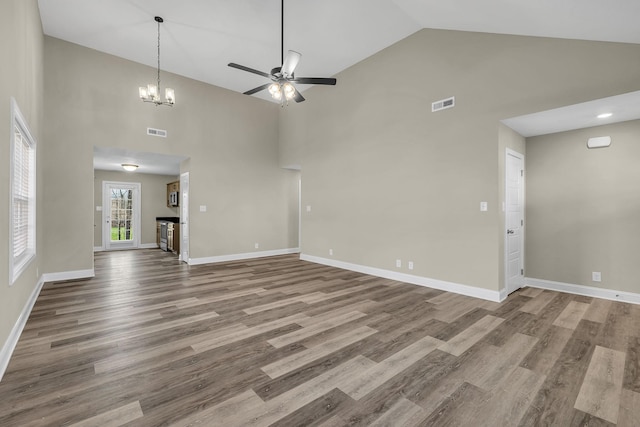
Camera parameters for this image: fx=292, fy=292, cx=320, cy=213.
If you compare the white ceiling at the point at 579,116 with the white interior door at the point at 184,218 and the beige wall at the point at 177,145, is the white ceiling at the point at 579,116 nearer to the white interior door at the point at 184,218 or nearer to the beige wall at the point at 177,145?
the beige wall at the point at 177,145

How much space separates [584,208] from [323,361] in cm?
448

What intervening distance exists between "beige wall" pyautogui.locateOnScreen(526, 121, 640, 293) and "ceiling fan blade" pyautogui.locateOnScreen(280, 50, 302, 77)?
13.1 ft

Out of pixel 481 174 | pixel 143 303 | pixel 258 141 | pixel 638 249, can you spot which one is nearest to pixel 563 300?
pixel 638 249

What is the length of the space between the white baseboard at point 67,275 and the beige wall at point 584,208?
25.5 feet

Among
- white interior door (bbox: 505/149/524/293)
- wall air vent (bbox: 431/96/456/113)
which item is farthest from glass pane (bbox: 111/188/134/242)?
white interior door (bbox: 505/149/524/293)

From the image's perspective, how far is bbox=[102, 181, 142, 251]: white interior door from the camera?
930 cm

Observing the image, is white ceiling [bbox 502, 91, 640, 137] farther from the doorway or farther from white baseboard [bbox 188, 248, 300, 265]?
the doorway

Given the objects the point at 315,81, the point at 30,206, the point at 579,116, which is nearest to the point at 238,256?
the point at 30,206

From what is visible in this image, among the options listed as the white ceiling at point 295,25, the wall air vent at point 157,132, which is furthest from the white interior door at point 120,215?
the white ceiling at point 295,25

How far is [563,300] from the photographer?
4043mm

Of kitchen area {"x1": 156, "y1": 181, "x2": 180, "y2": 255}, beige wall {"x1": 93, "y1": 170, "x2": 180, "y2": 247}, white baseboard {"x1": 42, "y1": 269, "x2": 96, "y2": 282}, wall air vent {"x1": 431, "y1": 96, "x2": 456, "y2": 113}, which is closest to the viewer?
wall air vent {"x1": 431, "y1": 96, "x2": 456, "y2": 113}

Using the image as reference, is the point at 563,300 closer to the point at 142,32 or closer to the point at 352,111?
the point at 352,111

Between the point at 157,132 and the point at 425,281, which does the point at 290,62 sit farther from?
the point at 157,132

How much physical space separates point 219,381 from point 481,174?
402cm
